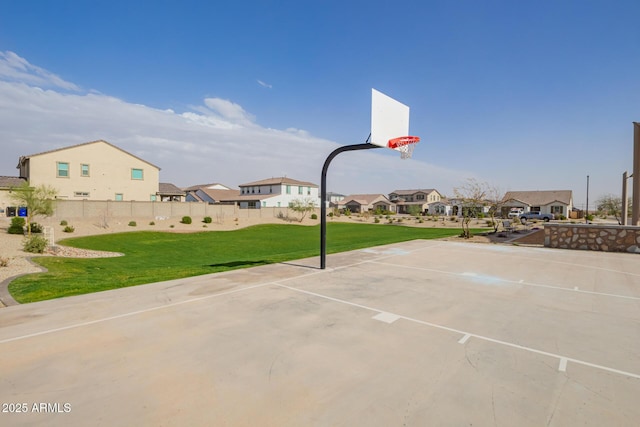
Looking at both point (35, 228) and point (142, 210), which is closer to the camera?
point (35, 228)

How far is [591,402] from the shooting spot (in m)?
3.58

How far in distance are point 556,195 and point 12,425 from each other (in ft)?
285

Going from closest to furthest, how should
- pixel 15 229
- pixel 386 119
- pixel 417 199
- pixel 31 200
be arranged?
pixel 386 119
pixel 31 200
pixel 15 229
pixel 417 199

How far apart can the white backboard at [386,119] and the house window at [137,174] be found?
4343cm

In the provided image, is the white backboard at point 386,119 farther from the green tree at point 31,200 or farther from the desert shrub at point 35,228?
the desert shrub at point 35,228

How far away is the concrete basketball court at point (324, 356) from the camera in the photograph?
133 inches

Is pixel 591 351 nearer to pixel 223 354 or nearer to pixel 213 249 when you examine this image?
pixel 223 354

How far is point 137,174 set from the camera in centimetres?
4428

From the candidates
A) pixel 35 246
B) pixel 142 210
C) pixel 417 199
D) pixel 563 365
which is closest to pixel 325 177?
pixel 563 365

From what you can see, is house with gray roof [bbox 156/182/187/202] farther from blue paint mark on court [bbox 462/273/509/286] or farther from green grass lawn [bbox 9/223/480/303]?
blue paint mark on court [bbox 462/273/509/286]

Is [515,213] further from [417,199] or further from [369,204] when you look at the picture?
[369,204]

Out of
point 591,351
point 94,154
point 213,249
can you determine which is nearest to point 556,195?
point 213,249

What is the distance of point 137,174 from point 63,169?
26.5 feet

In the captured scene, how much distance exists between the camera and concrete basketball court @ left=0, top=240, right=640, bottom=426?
3.39m
